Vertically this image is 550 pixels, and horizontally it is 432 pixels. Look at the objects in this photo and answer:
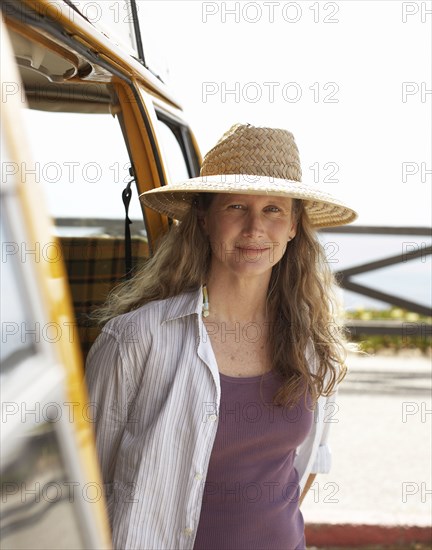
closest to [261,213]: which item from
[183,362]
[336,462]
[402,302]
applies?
[183,362]

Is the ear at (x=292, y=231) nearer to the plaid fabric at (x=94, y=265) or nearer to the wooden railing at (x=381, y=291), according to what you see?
the plaid fabric at (x=94, y=265)

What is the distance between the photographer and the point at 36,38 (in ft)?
5.97

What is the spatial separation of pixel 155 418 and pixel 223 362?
29 centimetres

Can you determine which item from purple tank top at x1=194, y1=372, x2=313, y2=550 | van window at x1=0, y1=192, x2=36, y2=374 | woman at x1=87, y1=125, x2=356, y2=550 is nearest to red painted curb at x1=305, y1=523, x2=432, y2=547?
woman at x1=87, y1=125, x2=356, y2=550

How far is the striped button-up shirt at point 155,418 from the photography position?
2.01 meters

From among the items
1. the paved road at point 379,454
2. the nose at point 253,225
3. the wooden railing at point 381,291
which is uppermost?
the nose at point 253,225

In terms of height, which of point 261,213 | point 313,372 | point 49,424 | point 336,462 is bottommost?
point 336,462

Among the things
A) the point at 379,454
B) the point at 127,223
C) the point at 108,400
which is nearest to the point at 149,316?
the point at 108,400

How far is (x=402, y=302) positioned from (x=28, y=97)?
578cm

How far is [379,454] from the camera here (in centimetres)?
583

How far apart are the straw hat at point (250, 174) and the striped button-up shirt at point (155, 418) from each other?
0.33 meters

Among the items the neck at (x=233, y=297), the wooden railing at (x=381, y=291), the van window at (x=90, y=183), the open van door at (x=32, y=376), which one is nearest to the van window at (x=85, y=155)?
the van window at (x=90, y=183)

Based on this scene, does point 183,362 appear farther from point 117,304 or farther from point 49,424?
point 49,424

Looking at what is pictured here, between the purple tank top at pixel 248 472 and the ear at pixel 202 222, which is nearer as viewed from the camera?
the purple tank top at pixel 248 472
